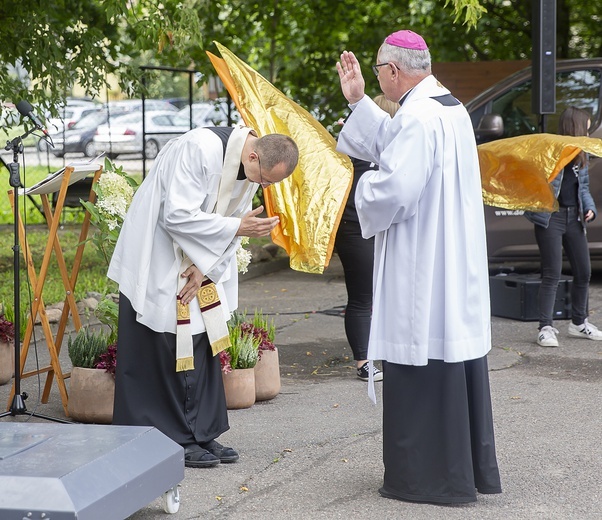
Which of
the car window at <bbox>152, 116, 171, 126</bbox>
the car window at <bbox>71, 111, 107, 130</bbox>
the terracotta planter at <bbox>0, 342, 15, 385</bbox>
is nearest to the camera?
the terracotta planter at <bbox>0, 342, 15, 385</bbox>

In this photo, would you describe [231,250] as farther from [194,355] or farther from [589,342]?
[589,342]

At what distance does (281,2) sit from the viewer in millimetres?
13875

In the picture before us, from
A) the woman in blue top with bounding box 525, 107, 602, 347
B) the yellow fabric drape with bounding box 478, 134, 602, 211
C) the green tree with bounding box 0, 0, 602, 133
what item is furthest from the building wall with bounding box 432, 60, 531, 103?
the woman in blue top with bounding box 525, 107, 602, 347

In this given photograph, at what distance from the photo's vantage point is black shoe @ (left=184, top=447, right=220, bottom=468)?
4898 mm

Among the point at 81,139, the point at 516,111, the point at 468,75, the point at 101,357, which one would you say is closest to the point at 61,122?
the point at 516,111

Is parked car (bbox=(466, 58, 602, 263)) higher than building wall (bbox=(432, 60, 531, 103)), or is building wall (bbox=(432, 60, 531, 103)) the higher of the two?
building wall (bbox=(432, 60, 531, 103))

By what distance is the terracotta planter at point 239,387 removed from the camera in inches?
231

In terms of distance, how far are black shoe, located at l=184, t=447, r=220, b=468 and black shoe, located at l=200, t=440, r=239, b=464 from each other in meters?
0.06

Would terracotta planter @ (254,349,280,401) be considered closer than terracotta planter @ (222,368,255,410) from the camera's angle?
No

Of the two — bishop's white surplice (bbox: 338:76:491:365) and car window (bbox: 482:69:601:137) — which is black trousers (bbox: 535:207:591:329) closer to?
car window (bbox: 482:69:601:137)

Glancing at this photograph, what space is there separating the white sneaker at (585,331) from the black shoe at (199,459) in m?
3.98

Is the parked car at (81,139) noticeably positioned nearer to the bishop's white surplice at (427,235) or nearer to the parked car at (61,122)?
the parked car at (61,122)

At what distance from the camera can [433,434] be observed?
14.3ft

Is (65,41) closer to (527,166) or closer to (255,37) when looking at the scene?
(527,166)
